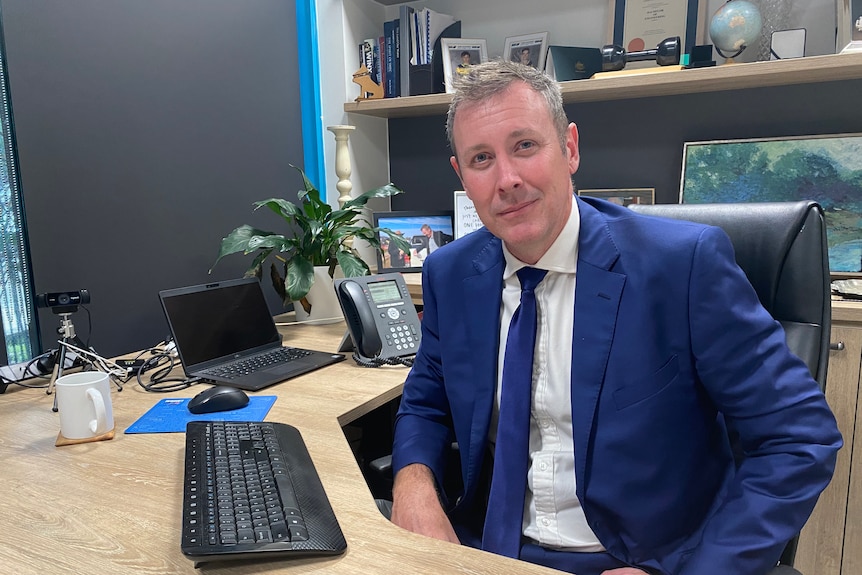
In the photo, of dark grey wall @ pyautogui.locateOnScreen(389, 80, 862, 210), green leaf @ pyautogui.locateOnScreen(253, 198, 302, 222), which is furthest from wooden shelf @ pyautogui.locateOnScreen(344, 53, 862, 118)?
green leaf @ pyautogui.locateOnScreen(253, 198, 302, 222)

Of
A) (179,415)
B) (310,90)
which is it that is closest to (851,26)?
(310,90)

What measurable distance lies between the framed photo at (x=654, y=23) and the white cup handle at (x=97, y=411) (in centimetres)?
205

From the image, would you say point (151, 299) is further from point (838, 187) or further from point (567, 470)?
point (838, 187)

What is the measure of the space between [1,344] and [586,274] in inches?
57.6

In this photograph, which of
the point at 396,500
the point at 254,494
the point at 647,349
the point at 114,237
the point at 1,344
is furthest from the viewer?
the point at 114,237

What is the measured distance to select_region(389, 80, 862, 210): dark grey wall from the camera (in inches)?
79.3

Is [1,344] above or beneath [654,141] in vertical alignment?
beneath

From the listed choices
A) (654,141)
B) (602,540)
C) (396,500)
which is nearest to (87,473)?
(396,500)

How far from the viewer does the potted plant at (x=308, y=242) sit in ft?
6.20

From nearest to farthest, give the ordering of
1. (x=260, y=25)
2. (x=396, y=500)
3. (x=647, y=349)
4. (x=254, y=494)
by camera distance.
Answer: (x=254, y=494) → (x=647, y=349) → (x=396, y=500) → (x=260, y=25)

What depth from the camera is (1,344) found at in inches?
59.8

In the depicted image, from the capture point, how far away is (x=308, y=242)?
6.66 feet

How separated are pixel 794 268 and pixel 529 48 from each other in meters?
1.63

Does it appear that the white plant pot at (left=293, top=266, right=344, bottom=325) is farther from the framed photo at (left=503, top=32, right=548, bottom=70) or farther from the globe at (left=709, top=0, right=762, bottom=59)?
the globe at (left=709, top=0, right=762, bottom=59)
